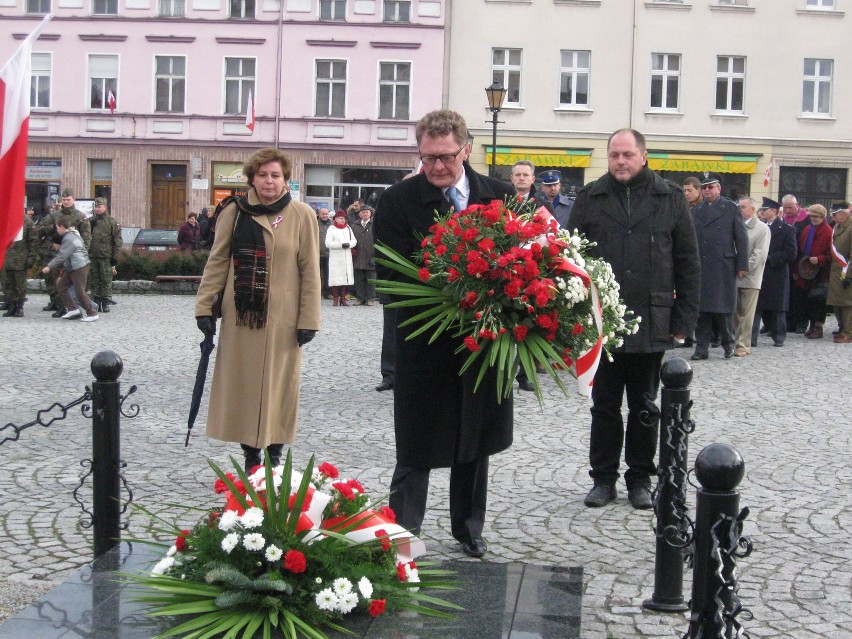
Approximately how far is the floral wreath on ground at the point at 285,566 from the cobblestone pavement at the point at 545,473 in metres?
0.78

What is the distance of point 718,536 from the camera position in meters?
3.44

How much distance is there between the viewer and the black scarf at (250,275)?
6508mm

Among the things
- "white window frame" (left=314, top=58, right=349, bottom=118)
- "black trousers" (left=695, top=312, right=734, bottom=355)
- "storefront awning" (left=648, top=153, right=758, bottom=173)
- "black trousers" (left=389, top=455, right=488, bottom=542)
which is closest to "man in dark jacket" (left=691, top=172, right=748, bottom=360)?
"black trousers" (left=695, top=312, right=734, bottom=355)

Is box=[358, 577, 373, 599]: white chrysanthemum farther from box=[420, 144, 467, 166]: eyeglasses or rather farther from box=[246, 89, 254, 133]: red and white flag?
box=[246, 89, 254, 133]: red and white flag

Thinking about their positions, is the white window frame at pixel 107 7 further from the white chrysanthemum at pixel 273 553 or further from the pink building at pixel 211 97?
the white chrysanthemum at pixel 273 553

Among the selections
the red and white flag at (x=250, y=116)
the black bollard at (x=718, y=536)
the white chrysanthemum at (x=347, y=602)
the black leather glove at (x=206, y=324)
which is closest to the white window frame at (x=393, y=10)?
the red and white flag at (x=250, y=116)

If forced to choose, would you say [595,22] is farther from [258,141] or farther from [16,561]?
[16,561]

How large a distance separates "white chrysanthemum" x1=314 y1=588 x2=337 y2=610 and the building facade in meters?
33.7

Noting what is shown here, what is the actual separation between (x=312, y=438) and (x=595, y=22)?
3130cm

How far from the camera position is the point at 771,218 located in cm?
1731

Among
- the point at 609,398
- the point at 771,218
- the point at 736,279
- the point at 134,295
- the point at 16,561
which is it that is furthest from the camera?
the point at 134,295

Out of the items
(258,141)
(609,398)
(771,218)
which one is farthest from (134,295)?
(609,398)

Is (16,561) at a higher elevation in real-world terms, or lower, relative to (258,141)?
lower

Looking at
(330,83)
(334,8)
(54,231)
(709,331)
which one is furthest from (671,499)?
(334,8)
